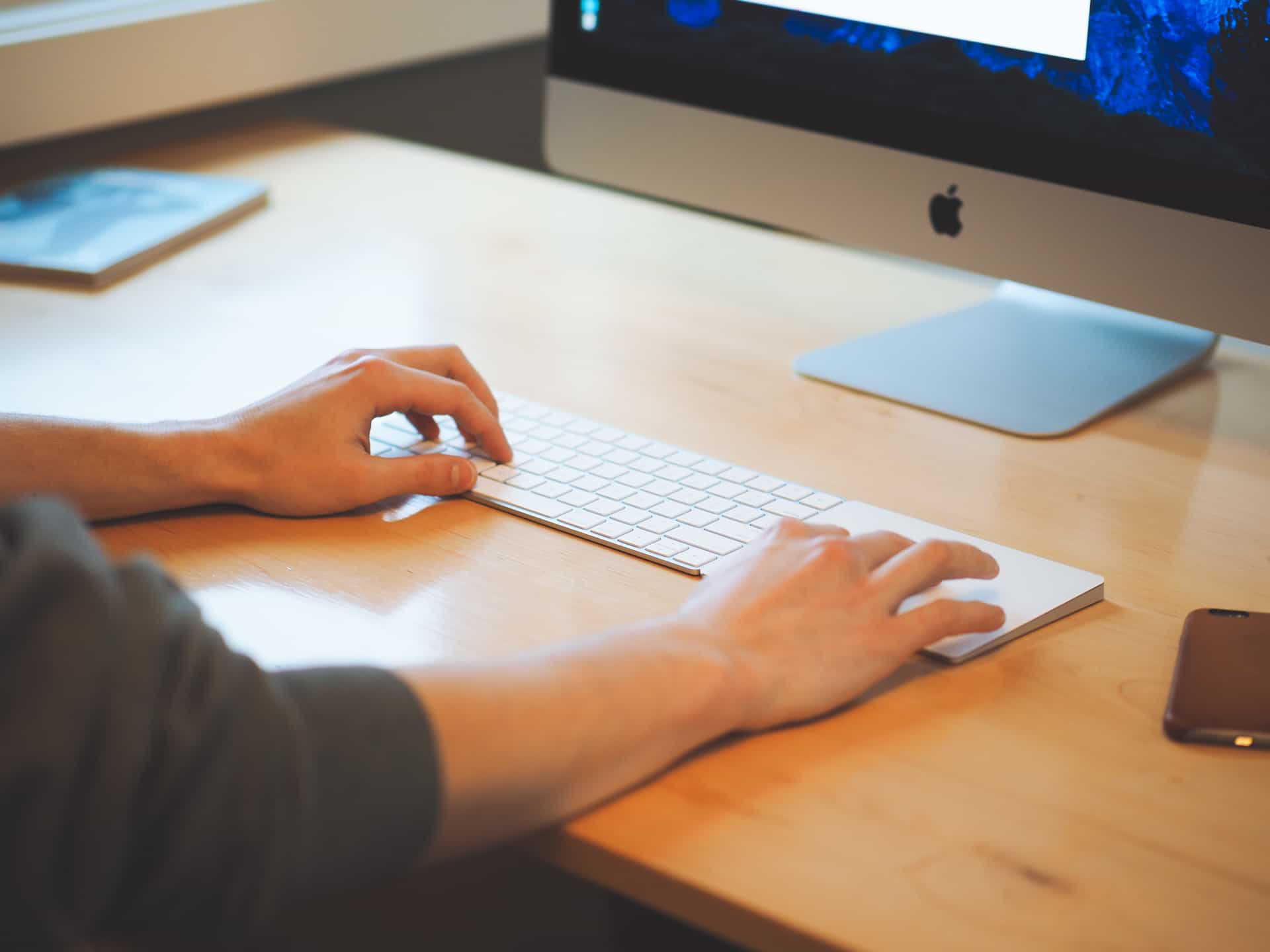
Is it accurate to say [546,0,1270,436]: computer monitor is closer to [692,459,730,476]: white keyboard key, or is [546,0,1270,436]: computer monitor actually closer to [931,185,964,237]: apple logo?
[931,185,964,237]: apple logo

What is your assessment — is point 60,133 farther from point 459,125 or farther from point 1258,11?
point 1258,11

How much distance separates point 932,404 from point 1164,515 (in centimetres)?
19

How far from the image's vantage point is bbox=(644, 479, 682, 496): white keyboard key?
0.79 m

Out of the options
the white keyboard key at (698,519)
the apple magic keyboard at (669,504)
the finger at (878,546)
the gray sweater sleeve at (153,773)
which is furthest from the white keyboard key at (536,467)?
the gray sweater sleeve at (153,773)

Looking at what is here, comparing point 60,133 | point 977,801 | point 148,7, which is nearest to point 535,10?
point 148,7

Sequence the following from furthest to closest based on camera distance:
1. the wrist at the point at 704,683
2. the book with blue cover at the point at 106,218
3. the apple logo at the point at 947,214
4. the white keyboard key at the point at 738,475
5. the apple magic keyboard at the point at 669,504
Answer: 1. the book with blue cover at the point at 106,218
2. the apple logo at the point at 947,214
3. the white keyboard key at the point at 738,475
4. the apple magic keyboard at the point at 669,504
5. the wrist at the point at 704,683

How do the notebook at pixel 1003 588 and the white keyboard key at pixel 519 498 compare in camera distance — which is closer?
the notebook at pixel 1003 588

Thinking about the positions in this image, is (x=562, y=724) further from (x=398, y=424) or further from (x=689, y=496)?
(x=398, y=424)

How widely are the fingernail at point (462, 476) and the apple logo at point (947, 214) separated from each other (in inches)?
15.6

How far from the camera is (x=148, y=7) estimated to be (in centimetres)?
145

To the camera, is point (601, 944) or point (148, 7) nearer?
point (601, 944)

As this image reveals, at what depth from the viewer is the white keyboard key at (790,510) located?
769mm

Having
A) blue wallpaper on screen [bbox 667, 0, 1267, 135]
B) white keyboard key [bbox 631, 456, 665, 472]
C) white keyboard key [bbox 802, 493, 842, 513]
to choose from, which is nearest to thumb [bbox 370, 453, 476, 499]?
white keyboard key [bbox 631, 456, 665, 472]

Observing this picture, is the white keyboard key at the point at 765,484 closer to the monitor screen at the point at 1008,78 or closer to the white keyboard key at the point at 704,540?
the white keyboard key at the point at 704,540
